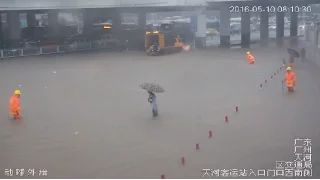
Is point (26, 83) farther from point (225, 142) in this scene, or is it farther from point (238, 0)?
point (238, 0)

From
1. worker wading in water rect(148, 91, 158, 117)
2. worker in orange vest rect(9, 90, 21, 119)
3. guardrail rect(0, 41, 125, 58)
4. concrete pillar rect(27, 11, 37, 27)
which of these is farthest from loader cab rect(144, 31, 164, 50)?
worker in orange vest rect(9, 90, 21, 119)

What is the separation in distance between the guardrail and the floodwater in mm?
8984

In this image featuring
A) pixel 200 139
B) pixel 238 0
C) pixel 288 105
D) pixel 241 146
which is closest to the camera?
pixel 241 146

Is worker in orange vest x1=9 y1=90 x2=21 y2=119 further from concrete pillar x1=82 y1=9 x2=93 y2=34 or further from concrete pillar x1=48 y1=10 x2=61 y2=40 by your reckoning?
concrete pillar x1=82 y1=9 x2=93 y2=34

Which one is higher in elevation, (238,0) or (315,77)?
(238,0)

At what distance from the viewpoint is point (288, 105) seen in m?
12.8

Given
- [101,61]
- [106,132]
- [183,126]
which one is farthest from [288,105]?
[101,61]

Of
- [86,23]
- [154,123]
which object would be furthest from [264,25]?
[154,123]

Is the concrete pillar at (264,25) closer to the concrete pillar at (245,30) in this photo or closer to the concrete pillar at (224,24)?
the concrete pillar at (245,30)

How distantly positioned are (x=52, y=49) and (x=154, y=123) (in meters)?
22.2

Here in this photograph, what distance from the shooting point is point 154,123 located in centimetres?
1135

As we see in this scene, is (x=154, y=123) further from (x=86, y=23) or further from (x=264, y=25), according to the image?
(x=264, y=25)

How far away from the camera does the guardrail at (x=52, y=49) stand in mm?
29992

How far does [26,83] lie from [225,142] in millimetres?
12014
